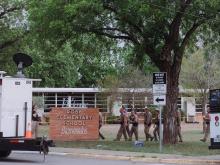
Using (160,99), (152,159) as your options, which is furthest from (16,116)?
(160,99)

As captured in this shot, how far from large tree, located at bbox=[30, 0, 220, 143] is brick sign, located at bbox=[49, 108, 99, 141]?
12.1 feet

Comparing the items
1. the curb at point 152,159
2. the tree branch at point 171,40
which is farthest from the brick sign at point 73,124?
the curb at point 152,159

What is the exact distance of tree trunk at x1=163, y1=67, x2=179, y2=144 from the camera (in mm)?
26500

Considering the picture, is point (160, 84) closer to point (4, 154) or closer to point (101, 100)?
point (4, 154)

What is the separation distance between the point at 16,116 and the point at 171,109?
397 inches

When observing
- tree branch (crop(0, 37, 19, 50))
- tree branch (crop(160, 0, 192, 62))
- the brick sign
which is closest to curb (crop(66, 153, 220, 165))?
tree branch (crop(160, 0, 192, 62))

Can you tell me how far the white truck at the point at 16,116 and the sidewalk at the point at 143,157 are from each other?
3.10 m

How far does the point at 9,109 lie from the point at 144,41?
10407 mm

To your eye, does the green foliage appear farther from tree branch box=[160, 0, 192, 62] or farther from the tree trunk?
the tree trunk

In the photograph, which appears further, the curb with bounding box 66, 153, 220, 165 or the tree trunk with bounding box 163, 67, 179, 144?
the tree trunk with bounding box 163, 67, 179, 144

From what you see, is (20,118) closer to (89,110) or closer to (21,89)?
(21,89)

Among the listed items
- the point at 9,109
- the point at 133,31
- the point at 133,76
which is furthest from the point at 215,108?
the point at 133,76

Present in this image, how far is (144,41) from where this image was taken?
2712 cm

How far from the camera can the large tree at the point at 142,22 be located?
936 inches
